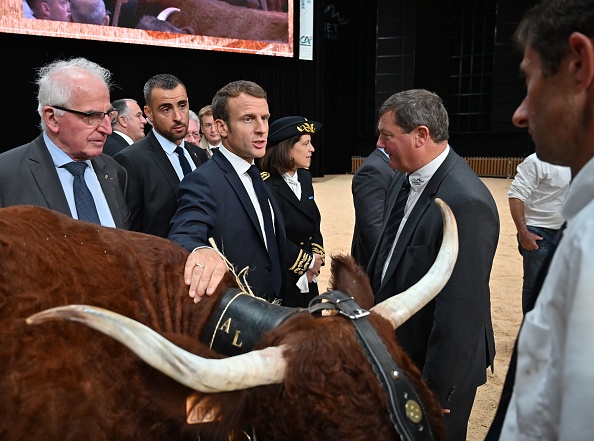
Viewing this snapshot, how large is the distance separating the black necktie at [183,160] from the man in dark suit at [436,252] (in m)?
2.04

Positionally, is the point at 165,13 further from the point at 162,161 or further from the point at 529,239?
the point at 529,239

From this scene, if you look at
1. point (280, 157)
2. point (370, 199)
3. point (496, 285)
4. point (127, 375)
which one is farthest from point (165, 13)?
point (127, 375)

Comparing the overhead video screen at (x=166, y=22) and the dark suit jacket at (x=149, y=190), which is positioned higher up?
the overhead video screen at (x=166, y=22)

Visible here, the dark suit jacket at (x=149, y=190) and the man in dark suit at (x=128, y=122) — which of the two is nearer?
the dark suit jacket at (x=149, y=190)

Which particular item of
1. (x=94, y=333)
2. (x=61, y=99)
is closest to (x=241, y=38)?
(x=61, y=99)

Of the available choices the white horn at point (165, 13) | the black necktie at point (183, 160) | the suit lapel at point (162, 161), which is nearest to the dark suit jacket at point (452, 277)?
the suit lapel at point (162, 161)

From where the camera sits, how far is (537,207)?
14.2 ft

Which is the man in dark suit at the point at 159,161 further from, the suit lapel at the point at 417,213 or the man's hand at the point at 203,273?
the man's hand at the point at 203,273

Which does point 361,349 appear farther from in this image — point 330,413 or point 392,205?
point 392,205

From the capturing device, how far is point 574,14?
2.93 ft

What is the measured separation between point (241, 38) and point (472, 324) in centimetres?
1634

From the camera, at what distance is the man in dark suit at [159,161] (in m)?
3.90

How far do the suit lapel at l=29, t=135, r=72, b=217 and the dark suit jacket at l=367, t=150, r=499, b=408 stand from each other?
5.37 ft

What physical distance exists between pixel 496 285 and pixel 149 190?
5.19 meters
